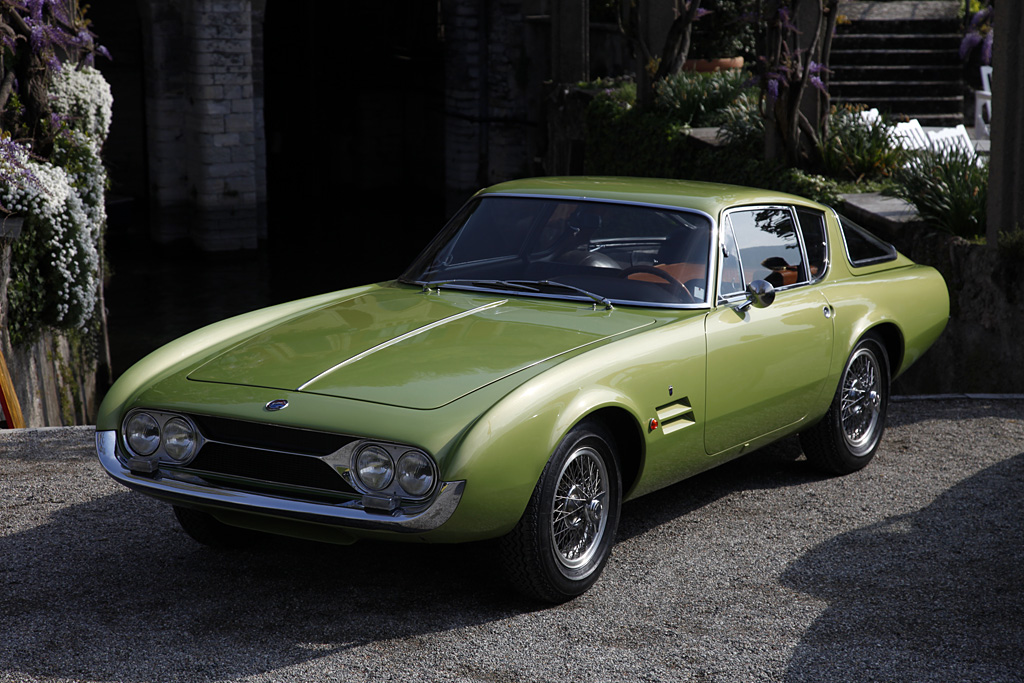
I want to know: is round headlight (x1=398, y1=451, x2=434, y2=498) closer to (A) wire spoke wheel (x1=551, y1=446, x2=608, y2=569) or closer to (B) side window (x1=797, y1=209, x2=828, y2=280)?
(A) wire spoke wheel (x1=551, y1=446, x2=608, y2=569)

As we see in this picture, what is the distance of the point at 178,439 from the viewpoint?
396 centimetres

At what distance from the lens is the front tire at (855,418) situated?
5.41m

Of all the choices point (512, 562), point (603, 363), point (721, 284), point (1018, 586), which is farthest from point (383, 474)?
point (1018, 586)

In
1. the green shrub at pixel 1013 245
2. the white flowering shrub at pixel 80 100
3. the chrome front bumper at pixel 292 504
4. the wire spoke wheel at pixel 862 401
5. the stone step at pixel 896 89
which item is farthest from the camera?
the stone step at pixel 896 89

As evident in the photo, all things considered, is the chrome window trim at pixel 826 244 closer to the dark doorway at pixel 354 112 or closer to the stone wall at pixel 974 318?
the stone wall at pixel 974 318

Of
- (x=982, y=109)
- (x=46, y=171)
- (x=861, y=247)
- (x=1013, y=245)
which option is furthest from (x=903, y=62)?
(x=46, y=171)

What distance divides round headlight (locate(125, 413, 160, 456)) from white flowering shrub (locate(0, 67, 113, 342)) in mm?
4585

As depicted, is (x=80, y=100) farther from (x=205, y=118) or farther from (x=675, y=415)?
(x=205, y=118)

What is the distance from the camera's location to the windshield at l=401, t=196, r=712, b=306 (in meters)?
4.80

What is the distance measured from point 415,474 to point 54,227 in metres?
6.43

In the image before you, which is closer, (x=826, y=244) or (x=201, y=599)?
(x=201, y=599)

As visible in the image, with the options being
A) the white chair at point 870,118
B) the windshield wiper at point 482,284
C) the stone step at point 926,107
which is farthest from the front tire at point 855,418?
the stone step at point 926,107

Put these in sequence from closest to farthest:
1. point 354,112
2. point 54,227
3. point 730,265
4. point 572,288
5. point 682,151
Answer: point 572,288, point 730,265, point 54,227, point 682,151, point 354,112

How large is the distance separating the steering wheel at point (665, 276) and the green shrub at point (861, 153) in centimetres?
621
